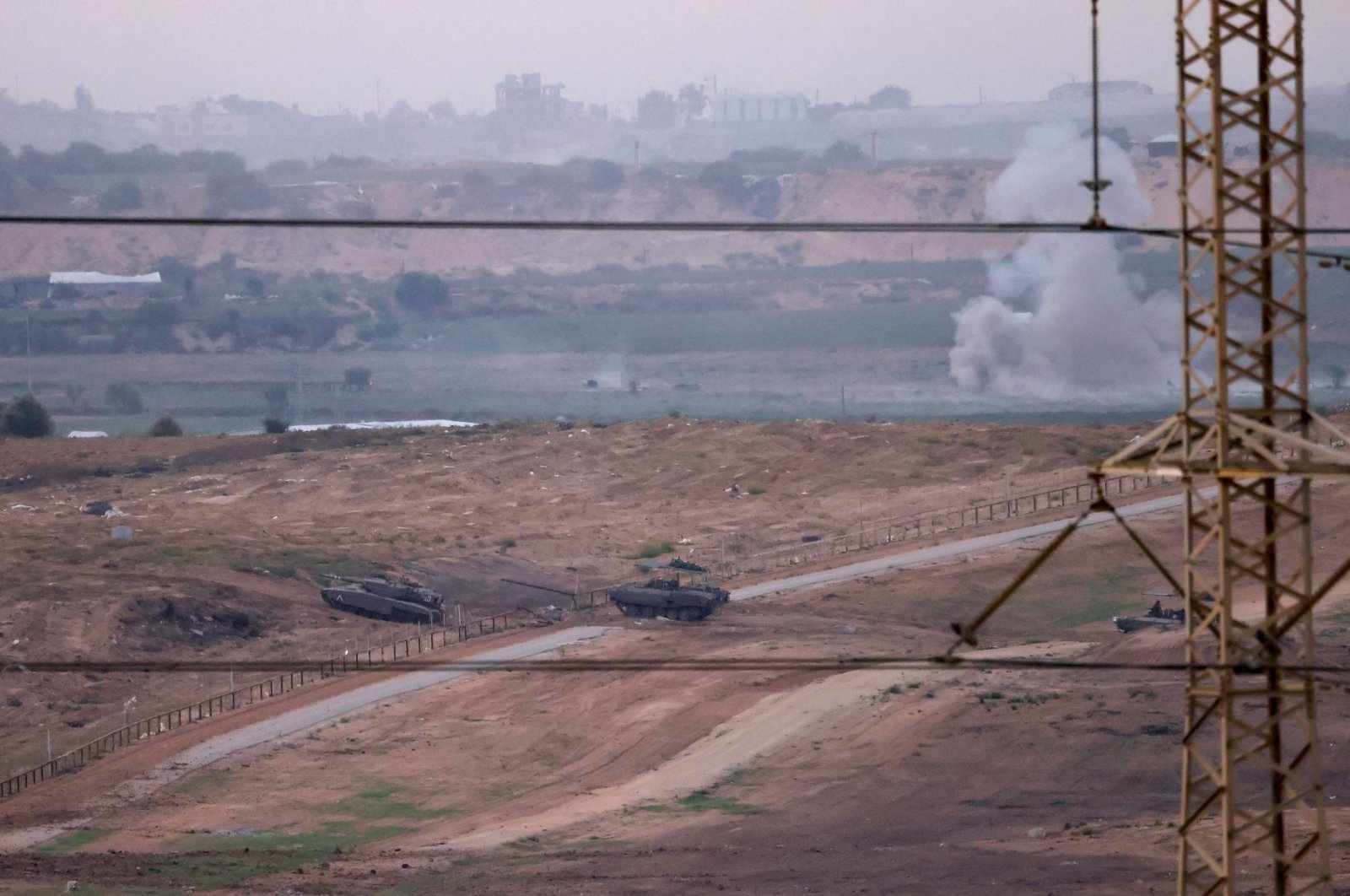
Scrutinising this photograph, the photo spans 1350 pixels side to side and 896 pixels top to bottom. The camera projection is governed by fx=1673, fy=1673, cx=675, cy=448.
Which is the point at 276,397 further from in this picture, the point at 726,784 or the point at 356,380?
the point at 726,784

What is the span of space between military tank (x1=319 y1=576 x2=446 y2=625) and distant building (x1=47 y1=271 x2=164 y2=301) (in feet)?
307

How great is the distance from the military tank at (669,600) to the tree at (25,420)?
180ft

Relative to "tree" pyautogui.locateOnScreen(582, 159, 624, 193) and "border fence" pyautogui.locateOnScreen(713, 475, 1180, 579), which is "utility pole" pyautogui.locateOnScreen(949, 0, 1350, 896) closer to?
"border fence" pyautogui.locateOnScreen(713, 475, 1180, 579)

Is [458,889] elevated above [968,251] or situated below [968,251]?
below

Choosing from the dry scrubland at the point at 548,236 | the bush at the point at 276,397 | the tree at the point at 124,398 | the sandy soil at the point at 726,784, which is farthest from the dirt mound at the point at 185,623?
the dry scrubland at the point at 548,236

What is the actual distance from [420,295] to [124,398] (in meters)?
35.0

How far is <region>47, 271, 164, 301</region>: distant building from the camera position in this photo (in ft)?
449

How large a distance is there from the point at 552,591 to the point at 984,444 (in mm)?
27571

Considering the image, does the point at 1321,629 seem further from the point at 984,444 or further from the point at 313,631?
the point at 984,444

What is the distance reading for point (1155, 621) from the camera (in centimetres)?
4312

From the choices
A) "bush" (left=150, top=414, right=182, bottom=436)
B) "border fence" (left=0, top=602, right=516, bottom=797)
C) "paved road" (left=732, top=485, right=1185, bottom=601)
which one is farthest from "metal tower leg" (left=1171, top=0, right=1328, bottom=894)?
"bush" (left=150, top=414, right=182, bottom=436)

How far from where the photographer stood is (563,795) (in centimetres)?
3519

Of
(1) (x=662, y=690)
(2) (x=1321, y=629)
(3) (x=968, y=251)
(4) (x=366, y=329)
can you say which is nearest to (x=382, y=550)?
(1) (x=662, y=690)

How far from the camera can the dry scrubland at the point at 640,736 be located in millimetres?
29734
